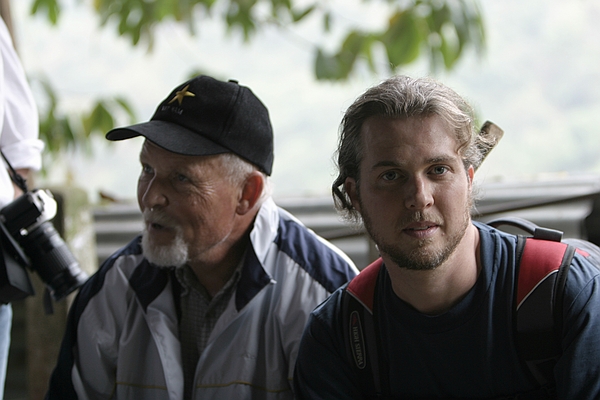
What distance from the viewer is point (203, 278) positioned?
2143 mm

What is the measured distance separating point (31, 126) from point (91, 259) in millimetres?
1333

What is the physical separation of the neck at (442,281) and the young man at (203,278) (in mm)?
398

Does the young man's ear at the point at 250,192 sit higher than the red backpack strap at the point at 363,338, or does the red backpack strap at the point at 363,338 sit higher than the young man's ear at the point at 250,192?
the young man's ear at the point at 250,192

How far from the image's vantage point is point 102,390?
2.08 meters

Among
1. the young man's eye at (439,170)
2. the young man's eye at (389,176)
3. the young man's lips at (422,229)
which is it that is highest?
the young man's eye at (439,170)

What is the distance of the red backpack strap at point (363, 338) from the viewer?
→ 64.4 inches

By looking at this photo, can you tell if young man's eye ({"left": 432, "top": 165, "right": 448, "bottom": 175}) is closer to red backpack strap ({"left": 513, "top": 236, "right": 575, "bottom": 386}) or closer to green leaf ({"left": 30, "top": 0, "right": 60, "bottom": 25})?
red backpack strap ({"left": 513, "top": 236, "right": 575, "bottom": 386})

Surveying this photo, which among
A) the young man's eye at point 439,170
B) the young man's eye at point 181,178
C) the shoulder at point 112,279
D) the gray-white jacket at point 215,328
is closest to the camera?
the young man's eye at point 439,170

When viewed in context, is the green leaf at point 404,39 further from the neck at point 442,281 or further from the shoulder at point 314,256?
the neck at point 442,281

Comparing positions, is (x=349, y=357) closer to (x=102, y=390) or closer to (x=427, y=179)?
(x=427, y=179)

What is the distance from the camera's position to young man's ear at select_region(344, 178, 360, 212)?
1.74 m

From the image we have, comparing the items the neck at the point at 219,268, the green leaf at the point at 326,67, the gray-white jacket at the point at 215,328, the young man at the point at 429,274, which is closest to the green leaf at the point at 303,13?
the green leaf at the point at 326,67

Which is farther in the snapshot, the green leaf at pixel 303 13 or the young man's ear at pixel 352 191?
the green leaf at pixel 303 13

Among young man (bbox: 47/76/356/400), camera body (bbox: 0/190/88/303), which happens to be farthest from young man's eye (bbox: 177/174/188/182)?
camera body (bbox: 0/190/88/303)
